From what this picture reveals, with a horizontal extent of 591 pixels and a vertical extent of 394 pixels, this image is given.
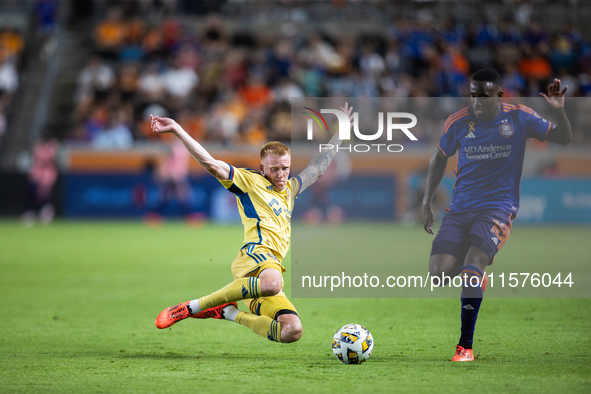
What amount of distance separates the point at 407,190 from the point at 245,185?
13.6 metres

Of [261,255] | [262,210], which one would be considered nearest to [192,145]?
[262,210]

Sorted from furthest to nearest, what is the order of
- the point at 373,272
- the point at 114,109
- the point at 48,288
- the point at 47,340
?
the point at 114,109 → the point at 373,272 → the point at 48,288 → the point at 47,340

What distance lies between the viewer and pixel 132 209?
19.8m

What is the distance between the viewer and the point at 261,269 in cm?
555

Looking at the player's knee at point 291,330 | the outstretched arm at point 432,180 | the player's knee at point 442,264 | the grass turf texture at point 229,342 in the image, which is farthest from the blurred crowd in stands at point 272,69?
the player's knee at point 291,330

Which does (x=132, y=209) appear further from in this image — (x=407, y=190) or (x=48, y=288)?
(x=48, y=288)

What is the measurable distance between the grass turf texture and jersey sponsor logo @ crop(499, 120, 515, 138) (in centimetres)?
161

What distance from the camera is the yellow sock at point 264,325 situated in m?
5.47

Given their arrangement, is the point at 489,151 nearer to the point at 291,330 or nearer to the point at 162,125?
the point at 291,330

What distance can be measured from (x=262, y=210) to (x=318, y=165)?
80 centimetres

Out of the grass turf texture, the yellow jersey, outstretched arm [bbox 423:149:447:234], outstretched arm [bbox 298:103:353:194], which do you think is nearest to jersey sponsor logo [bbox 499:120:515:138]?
outstretched arm [bbox 423:149:447:234]

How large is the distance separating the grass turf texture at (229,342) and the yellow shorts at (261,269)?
0.36m

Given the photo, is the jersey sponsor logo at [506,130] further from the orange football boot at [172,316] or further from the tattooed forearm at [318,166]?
the orange football boot at [172,316]

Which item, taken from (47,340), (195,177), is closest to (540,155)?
(195,177)
